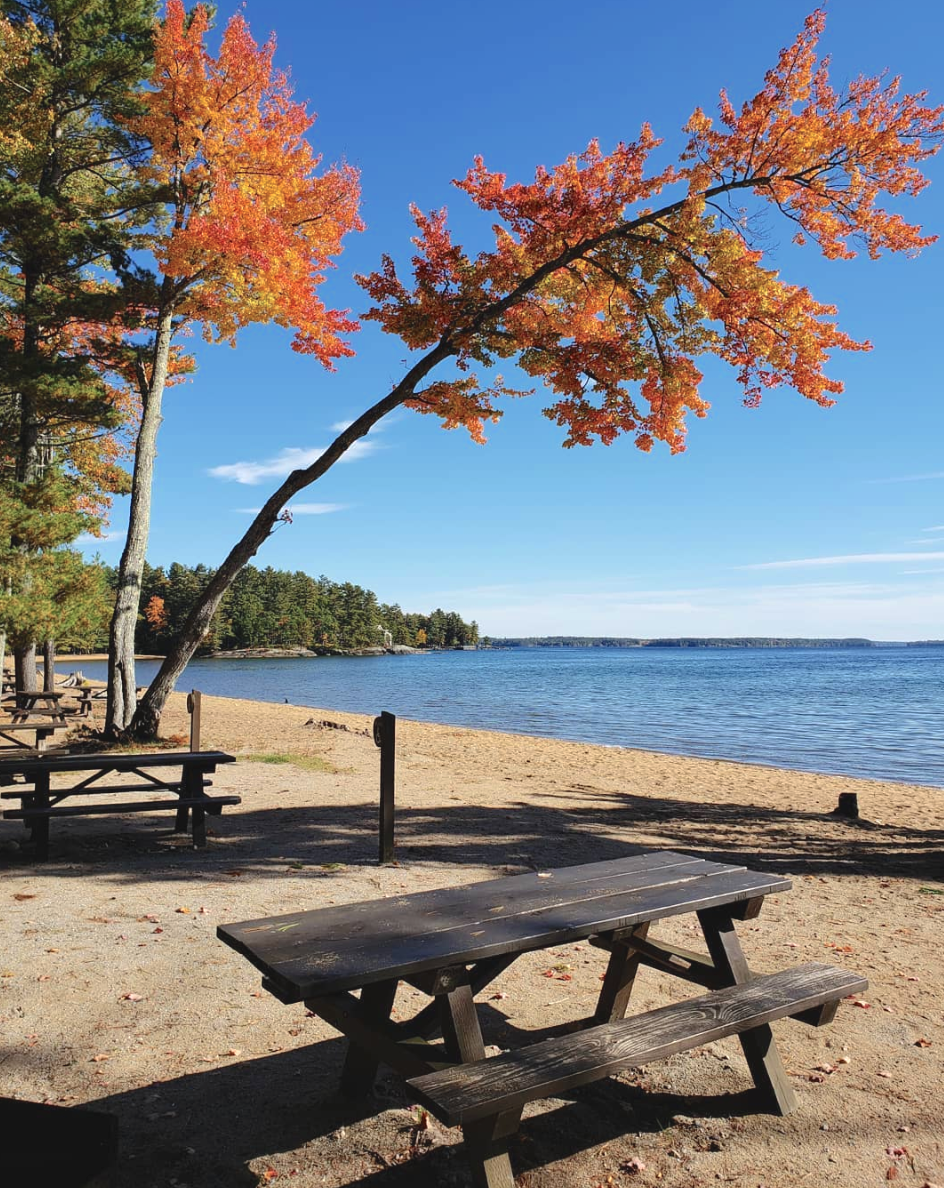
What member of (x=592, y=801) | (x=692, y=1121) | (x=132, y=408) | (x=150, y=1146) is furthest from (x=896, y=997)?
(x=132, y=408)


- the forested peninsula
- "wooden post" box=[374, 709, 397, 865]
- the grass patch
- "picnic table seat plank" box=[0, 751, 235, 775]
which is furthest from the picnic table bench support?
the forested peninsula

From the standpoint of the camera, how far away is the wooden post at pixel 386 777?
6.47 metres

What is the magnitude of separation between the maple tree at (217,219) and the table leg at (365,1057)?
441 inches

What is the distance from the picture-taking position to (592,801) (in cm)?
1070

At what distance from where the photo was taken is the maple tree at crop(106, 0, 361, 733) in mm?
13188

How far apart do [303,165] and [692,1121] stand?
15532 mm

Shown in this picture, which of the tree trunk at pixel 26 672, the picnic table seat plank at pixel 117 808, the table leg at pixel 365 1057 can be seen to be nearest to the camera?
the table leg at pixel 365 1057

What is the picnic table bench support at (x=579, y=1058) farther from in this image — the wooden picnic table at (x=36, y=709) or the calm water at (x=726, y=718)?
the calm water at (x=726, y=718)

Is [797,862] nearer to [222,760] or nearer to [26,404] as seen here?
[222,760]

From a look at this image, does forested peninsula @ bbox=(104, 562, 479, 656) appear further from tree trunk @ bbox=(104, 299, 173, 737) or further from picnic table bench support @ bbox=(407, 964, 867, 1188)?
picnic table bench support @ bbox=(407, 964, 867, 1188)

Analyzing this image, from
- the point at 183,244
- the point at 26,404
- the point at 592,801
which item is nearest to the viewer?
the point at 592,801

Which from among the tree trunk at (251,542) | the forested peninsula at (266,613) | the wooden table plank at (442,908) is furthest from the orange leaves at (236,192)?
the forested peninsula at (266,613)

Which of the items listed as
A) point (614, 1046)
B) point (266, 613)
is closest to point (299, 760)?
point (614, 1046)

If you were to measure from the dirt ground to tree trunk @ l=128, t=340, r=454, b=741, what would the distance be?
434 cm
